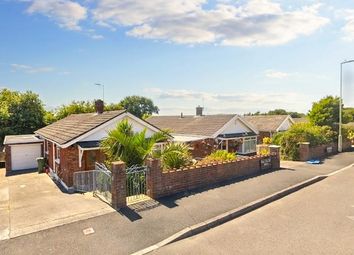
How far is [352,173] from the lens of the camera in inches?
640

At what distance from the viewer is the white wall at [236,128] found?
24.4m

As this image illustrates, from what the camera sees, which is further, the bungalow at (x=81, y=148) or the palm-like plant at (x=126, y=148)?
the bungalow at (x=81, y=148)

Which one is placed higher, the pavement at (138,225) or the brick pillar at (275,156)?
the brick pillar at (275,156)

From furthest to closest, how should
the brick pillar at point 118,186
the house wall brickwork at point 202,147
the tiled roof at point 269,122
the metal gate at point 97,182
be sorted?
the tiled roof at point 269,122 → the house wall brickwork at point 202,147 → the metal gate at point 97,182 → the brick pillar at point 118,186

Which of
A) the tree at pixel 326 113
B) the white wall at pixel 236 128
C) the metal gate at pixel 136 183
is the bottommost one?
the metal gate at pixel 136 183

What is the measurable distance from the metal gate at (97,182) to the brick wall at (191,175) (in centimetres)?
151

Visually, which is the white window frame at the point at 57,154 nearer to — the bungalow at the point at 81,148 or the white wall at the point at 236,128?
the bungalow at the point at 81,148

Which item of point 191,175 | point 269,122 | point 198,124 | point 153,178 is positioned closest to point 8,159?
point 153,178

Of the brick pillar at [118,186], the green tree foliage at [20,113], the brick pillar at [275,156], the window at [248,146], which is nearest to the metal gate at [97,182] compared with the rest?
the brick pillar at [118,186]

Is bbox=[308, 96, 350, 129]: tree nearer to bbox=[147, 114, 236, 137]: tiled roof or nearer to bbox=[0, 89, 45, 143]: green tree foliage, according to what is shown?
bbox=[147, 114, 236, 137]: tiled roof

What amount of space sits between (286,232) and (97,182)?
7.50 meters

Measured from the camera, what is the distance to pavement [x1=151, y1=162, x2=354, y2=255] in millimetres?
6969

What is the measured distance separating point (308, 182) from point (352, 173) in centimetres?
457

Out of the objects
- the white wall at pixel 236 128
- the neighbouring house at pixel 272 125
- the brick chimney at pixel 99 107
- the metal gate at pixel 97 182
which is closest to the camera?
the metal gate at pixel 97 182
